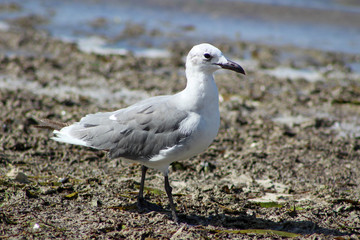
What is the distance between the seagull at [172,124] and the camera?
389cm

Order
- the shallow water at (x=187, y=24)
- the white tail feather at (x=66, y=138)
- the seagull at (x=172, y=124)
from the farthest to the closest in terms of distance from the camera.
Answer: the shallow water at (x=187, y=24), the white tail feather at (x=66, y=138), the seagull at (x=172, y=124)

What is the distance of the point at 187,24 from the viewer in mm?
12742

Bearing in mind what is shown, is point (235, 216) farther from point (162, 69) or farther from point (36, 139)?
point (162, 69)

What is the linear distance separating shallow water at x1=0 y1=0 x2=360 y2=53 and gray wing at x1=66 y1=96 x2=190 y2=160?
19.4 ft

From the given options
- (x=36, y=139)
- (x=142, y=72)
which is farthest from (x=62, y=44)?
(x=36, y=139)

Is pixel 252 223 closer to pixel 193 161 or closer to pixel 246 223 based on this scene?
pixel 246 223

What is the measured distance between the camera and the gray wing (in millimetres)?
3959

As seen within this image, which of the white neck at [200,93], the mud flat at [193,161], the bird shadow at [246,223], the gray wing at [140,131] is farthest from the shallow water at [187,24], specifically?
the bird shadow at [246,223]

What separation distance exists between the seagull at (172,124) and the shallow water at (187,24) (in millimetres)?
5986

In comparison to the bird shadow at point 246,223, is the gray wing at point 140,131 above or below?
above

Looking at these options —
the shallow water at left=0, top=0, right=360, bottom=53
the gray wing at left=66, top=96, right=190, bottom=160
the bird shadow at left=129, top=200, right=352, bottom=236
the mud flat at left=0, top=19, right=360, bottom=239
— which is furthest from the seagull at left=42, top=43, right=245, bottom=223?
the shallow water at left=0, top=0, right=360, bottom=53

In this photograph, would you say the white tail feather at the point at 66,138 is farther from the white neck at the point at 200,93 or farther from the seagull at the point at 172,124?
the white neck at the point at 200,93

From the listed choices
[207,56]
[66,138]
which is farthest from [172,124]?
[66,138]

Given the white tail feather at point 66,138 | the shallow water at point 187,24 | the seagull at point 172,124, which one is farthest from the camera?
the shallow water at point 187,24
